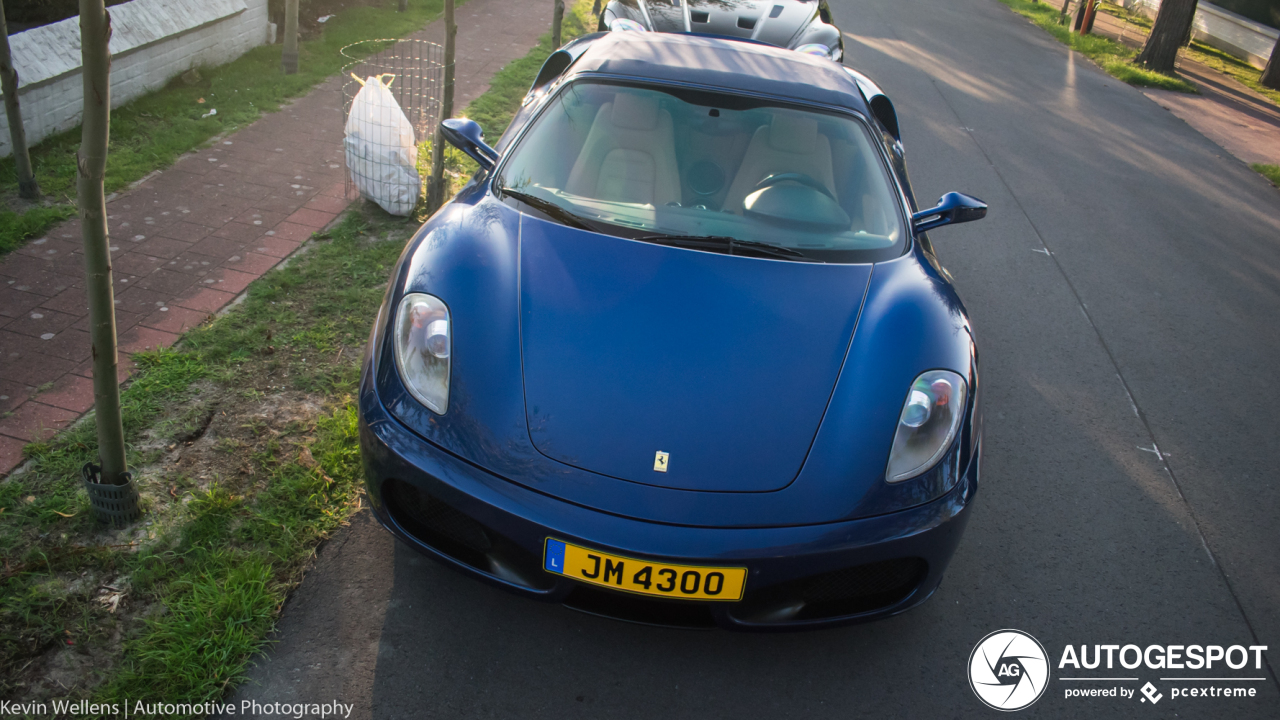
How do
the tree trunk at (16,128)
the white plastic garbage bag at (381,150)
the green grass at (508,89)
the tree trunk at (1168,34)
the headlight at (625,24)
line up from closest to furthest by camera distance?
the tree trunk at (16,128)
the white plastic garbage bag at (381,150)
the headlight at (625,24)
the green grass at (508,89)
the tree trunk at (1168,34)

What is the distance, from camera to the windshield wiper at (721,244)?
273cm

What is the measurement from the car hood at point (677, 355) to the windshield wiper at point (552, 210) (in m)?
0.05

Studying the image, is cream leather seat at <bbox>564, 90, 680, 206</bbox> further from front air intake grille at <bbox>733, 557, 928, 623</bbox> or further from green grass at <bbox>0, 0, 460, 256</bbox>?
green grass at <bbox>0, 0, 460, 256</bbox>

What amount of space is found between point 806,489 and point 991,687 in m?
→ 0.91

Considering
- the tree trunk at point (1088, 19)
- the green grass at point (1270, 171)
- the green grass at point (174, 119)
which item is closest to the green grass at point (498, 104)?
the green grass at point (174, 119)

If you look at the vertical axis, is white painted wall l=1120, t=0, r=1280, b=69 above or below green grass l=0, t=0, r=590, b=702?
above

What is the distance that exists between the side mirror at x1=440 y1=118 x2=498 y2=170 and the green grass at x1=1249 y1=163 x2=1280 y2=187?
26.5 ft

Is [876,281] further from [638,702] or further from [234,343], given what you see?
[234,343]

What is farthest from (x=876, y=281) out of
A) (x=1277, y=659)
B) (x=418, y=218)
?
(x=418, y=218)

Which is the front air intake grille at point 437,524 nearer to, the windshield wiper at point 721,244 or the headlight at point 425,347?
the headlight at point 425,347

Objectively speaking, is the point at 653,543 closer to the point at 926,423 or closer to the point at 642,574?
the point at 642,574

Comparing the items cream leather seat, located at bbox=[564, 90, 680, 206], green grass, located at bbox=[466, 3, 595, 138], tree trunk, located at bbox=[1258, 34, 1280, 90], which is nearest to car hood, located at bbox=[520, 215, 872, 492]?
cream leather seat, located at bbox=[564, 90, 680, 206]

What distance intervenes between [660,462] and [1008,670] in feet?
4.22

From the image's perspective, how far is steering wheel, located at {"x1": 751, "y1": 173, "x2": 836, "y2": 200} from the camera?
122 inches
